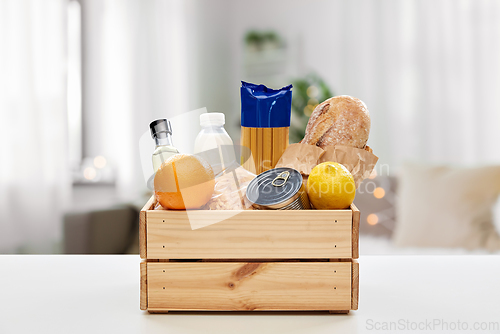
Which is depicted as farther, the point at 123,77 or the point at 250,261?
the point at 123,77

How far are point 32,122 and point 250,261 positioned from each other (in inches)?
82.0

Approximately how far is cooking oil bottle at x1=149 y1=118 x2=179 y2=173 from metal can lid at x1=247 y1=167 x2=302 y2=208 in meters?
0.16

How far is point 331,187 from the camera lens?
0.58 metres

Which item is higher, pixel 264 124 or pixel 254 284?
pixel 264 124

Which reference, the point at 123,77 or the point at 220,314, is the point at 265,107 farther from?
the point at 123,77

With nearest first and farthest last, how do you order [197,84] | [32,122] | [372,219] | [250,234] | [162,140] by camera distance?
[250,234]
[162,140]
[32,122]
[372,219]
[197,84]

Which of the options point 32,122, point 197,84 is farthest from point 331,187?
point 197,84

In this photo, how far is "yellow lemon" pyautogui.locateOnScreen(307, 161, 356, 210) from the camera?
1.91ft

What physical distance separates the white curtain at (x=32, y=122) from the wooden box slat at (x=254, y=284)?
2009 millimetres

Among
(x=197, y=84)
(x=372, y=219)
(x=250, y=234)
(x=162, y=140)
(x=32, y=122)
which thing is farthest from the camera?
(x=197, y=84)

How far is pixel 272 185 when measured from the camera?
605 millimetres

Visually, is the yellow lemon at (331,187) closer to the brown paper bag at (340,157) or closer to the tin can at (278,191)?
the tin can at (278,191)

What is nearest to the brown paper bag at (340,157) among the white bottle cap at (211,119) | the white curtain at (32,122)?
the white bottle cap at (211,119)

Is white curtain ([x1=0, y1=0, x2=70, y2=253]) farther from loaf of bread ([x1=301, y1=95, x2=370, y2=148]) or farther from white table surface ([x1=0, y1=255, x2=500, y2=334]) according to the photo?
loaf of bread ([x1=301, y1=95, x2=370, y2=148])
